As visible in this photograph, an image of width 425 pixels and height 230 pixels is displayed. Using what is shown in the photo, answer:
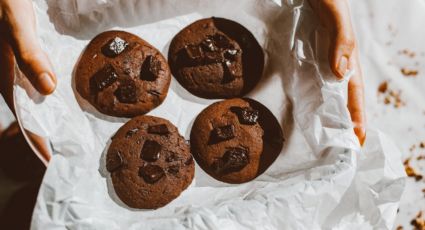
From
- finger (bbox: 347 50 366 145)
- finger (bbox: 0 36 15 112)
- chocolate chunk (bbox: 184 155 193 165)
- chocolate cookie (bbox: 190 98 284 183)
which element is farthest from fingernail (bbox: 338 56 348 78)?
finger (bbox: 0 36 15 112)

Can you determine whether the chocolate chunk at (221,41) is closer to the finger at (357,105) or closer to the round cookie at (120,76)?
the round cookie at (120,76)

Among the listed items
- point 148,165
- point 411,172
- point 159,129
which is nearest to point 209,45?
point 159,129

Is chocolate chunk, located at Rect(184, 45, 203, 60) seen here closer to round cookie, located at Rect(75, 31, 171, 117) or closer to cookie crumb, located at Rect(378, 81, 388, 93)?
round cookie, located at Rect(75, 31, 171, 117)

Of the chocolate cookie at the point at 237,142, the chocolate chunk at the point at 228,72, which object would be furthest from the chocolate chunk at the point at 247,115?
the chocolate chunk at the point at 228,72

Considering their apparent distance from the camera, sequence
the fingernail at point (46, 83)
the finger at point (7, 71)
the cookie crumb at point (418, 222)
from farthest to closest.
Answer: the cookie crumb at point (418, 222), the finger at point (7, 71), the fingernail at point (46, 83)

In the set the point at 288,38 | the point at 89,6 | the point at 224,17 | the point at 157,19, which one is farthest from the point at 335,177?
the point at 89,6

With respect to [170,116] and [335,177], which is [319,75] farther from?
[170,116]
